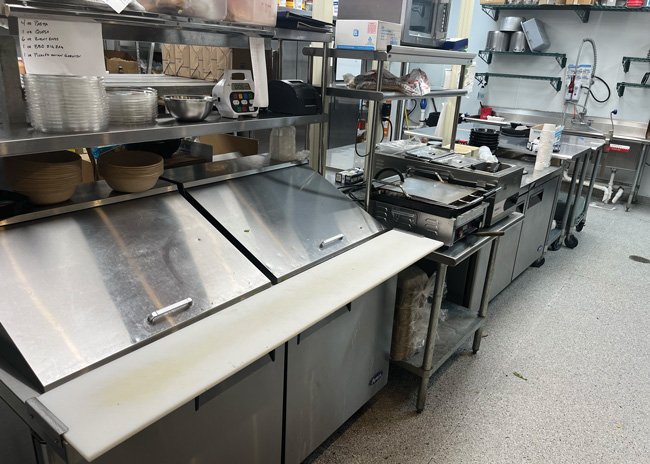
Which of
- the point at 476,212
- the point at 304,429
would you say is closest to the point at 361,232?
the point at 476,212

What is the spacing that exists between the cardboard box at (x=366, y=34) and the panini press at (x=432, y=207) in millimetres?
560

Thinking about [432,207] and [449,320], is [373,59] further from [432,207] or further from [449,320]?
[449,320]

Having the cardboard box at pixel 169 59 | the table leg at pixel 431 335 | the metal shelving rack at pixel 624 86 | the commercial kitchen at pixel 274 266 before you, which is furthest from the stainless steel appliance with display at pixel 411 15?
the metal shelving rack at pixel 624 86

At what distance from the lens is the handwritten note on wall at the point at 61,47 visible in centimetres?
124

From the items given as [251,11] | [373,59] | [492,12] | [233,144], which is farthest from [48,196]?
[492,12]

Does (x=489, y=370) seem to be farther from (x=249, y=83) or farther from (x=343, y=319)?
(x=249, y=83)

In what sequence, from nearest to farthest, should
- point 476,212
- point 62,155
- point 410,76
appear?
point 62,155
point 476,212
point 410,76

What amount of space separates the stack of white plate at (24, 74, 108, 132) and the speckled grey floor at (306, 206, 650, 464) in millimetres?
1480

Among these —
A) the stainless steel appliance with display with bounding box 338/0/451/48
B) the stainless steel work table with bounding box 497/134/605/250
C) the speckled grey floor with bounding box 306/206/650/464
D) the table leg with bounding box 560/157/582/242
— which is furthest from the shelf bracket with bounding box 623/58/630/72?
the stainless steel appliance with display with bounding box 338/0/451/48

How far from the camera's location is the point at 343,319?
1779mm

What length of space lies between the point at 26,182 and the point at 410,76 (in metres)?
1.71

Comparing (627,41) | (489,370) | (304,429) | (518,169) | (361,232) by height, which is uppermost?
(627,41)

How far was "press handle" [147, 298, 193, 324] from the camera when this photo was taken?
1.28 metres

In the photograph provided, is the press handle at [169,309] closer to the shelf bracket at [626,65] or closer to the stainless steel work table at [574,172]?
the stainless steel work table at [574,172]
